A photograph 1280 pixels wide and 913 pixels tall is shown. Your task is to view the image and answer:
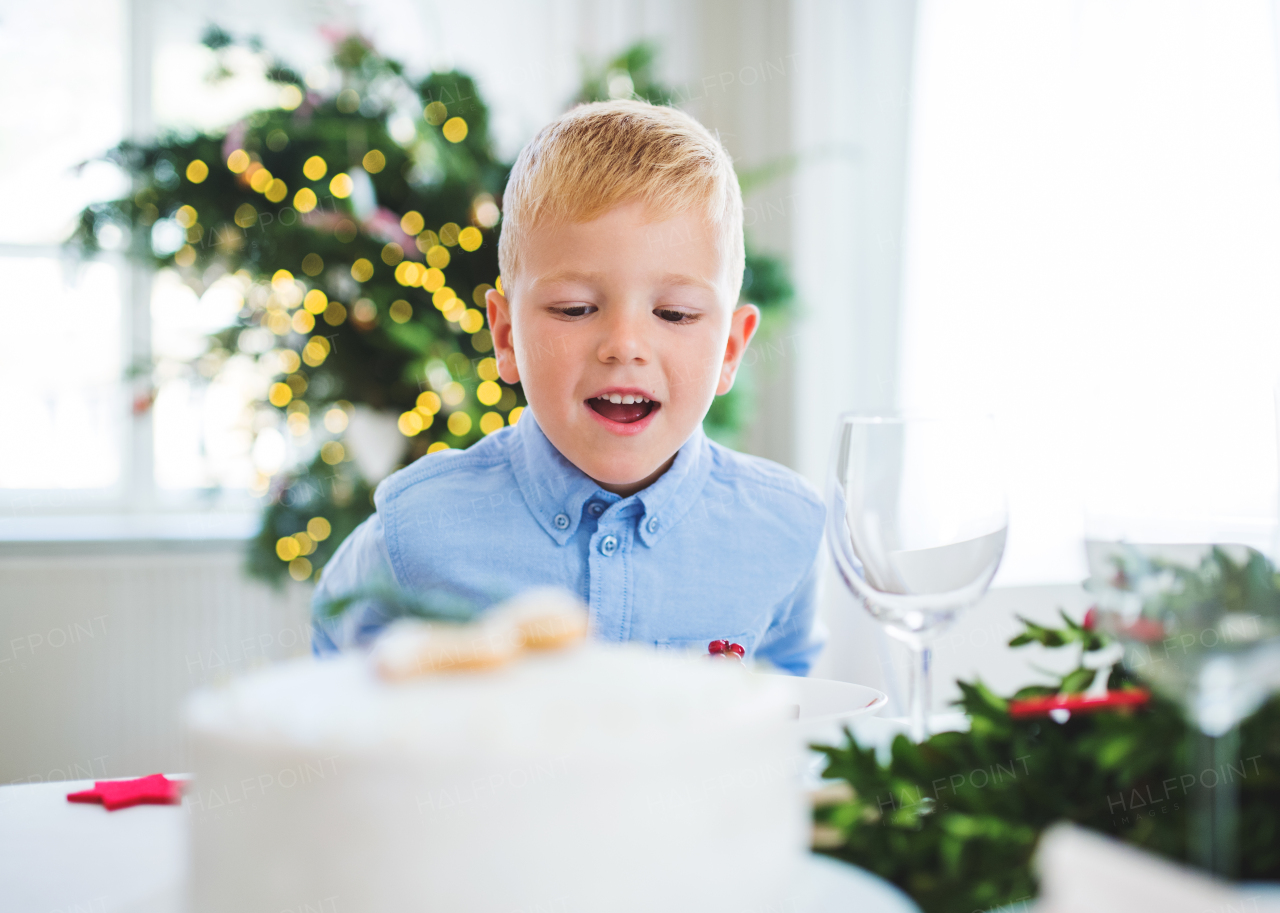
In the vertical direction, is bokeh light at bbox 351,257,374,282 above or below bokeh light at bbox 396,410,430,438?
above

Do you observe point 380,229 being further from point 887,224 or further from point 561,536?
point 887,224

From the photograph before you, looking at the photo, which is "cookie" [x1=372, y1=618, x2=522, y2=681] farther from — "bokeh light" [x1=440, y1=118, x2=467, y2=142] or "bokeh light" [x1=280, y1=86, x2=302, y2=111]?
"bokeh light" [x1=280, y1=86, x2=302, y2=111]

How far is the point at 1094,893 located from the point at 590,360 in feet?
2.31

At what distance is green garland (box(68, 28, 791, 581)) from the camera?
1.98 metres

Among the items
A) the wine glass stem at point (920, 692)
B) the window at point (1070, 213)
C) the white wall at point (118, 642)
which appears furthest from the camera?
the white wall at point (118, 642)

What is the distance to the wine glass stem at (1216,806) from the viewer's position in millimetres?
363

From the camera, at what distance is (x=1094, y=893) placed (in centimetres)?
30

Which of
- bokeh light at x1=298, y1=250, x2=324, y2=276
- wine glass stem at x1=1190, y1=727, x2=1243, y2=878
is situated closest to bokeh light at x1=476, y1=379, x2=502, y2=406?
bokeh light at x1=298, y1=250, x2=324, y2=276

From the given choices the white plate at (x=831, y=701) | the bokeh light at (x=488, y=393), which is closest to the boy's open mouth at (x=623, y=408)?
the white plate at (x=831, y=701)

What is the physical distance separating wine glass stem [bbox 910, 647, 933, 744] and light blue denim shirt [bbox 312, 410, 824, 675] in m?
0.51

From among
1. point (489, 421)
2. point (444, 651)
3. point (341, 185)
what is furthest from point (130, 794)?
point (341, 185)

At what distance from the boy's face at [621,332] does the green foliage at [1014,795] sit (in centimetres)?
52

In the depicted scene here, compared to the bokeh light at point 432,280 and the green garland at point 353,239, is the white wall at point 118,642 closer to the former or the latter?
the green garland at point 353,239

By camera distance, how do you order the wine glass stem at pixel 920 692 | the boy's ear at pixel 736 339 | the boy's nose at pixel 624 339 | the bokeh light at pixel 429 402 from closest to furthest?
the wine glass stem at pixel 920 692
the boy's nose at pixel 624 339
the boy's ear at pixel 736 339
the bokeh light at pixel 429 402
